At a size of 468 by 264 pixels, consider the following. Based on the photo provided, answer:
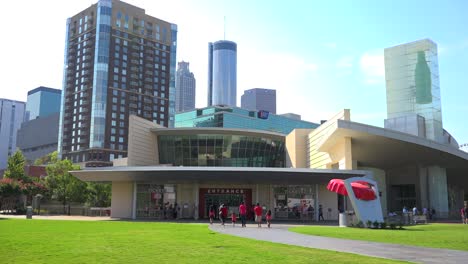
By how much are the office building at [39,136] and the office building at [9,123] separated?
5980 mm

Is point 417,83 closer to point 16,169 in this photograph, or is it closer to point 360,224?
point 360,224

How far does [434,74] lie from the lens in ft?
277

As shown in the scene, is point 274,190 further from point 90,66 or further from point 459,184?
point 90,66

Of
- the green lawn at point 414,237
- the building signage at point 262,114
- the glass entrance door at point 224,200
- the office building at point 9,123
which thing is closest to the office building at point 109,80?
the building signage at point 262,114

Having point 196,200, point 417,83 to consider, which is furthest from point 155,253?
point 417,83

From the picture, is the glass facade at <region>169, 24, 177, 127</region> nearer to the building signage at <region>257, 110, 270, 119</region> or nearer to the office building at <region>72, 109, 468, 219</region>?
the building signage at <region>257, 110, 270, 119</region>

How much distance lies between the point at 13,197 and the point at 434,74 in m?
71.6

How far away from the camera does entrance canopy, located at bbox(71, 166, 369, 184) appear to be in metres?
38.9

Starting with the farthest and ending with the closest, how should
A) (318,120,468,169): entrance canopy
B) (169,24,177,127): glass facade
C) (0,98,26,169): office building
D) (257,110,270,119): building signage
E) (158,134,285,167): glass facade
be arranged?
(0,98,26,169): office building < (257,110,270,119): building signage < (169,24,177,127): glass facade < (158,134,285,167): glass facade < (318,120,468,169): entrance canopy

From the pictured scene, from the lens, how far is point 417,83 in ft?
275

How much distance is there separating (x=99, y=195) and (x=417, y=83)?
5810cm

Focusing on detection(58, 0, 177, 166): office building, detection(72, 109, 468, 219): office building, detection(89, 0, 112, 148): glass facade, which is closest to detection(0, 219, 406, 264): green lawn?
detection(72, 109, 468, 219): office building

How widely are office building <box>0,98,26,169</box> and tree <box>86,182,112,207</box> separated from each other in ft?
392

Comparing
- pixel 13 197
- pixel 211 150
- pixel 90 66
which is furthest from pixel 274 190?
pixel 90 66
